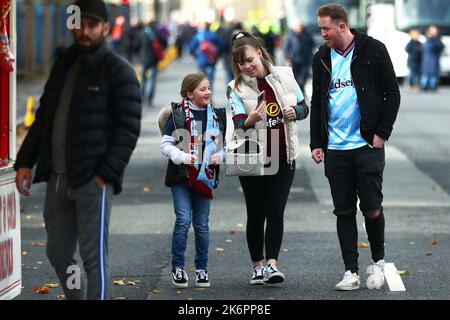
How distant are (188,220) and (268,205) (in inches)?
20.9

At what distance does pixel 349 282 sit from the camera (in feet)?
27.3

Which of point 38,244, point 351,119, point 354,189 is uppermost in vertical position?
point 351,119

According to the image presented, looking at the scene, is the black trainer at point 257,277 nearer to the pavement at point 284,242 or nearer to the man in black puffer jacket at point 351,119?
the pavement at point 284,242

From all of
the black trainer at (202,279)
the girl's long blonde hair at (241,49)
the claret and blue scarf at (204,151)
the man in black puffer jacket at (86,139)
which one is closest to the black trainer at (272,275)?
the black trainer at (202,279)

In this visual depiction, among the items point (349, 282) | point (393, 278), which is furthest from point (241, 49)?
point (393, 278)

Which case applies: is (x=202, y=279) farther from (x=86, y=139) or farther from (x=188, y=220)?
(x=86, y=139)

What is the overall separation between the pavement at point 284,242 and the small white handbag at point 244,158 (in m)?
0.77

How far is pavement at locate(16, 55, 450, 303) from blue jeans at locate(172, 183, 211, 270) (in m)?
0.22

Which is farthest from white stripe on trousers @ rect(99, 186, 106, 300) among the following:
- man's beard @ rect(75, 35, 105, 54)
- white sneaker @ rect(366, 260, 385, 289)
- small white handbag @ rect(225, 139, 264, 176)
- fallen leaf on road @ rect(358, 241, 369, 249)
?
fallen leaf on road @ rect(358, 241, 369, 249)

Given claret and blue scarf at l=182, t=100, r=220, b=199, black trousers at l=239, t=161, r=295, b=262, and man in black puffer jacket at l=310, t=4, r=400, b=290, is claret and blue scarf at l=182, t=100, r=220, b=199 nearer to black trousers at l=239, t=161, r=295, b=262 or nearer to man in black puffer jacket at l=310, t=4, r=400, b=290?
black trousers at l=239, t=161, r=295, b=262

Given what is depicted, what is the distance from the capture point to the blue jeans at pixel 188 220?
27.7 ft

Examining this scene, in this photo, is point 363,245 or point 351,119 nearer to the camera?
point 351,119

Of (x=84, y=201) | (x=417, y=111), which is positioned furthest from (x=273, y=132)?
(x=417, y=111)

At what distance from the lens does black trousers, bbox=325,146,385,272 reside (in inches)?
324
